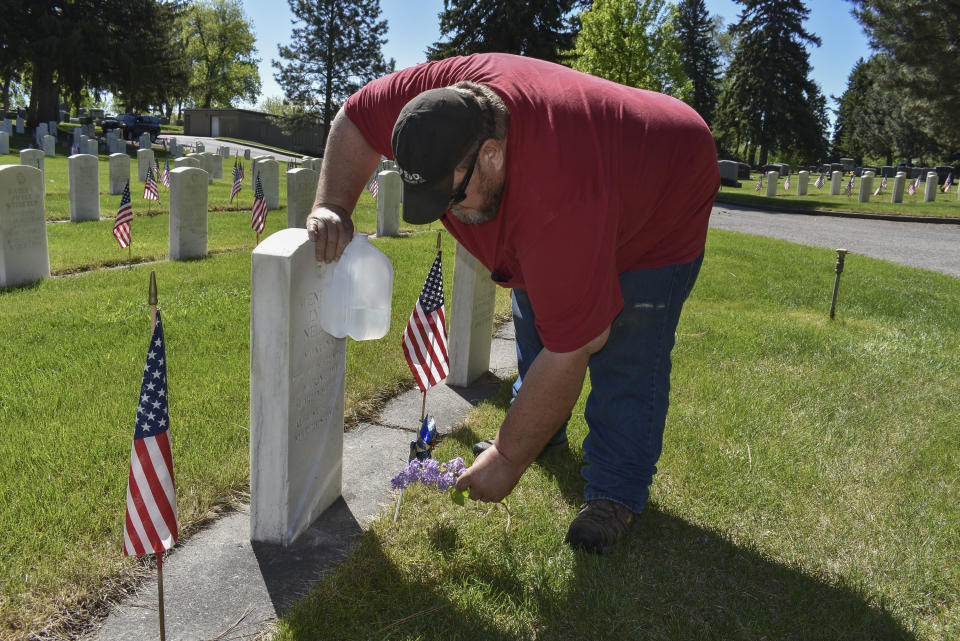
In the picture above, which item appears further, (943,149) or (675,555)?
(943,149)

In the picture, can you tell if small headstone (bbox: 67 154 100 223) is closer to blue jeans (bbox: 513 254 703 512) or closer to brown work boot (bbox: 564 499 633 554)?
blue jeans (bbox: 513 254 703 512)

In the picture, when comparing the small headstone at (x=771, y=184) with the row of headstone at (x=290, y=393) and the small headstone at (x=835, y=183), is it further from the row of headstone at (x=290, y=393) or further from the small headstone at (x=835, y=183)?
the row of headstone at (x=290, y=393)

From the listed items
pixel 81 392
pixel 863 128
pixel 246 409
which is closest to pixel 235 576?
pixel 246 409

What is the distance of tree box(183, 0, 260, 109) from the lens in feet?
241

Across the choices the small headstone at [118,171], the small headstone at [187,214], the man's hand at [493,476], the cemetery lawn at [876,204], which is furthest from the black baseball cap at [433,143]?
the cemetery lawn at [876,204]

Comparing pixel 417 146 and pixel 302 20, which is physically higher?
pixel 302 20

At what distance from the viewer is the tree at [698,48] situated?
186 feet

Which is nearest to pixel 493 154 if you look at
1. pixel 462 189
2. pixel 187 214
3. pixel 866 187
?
pixel 462 189

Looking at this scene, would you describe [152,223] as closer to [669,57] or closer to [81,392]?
[81,392]

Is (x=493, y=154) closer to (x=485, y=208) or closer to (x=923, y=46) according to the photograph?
(x=485, y=208)

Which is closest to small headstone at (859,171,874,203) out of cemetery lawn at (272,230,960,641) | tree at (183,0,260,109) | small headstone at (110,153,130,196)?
cemetery lawn at (272,230,960,641)

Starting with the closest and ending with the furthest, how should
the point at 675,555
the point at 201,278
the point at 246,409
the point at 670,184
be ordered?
the point at 670,184, the point at 675,555, the point at 246,409, the point at 201,278

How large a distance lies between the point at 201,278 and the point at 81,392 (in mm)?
3641

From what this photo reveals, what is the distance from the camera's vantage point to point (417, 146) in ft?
6.07
